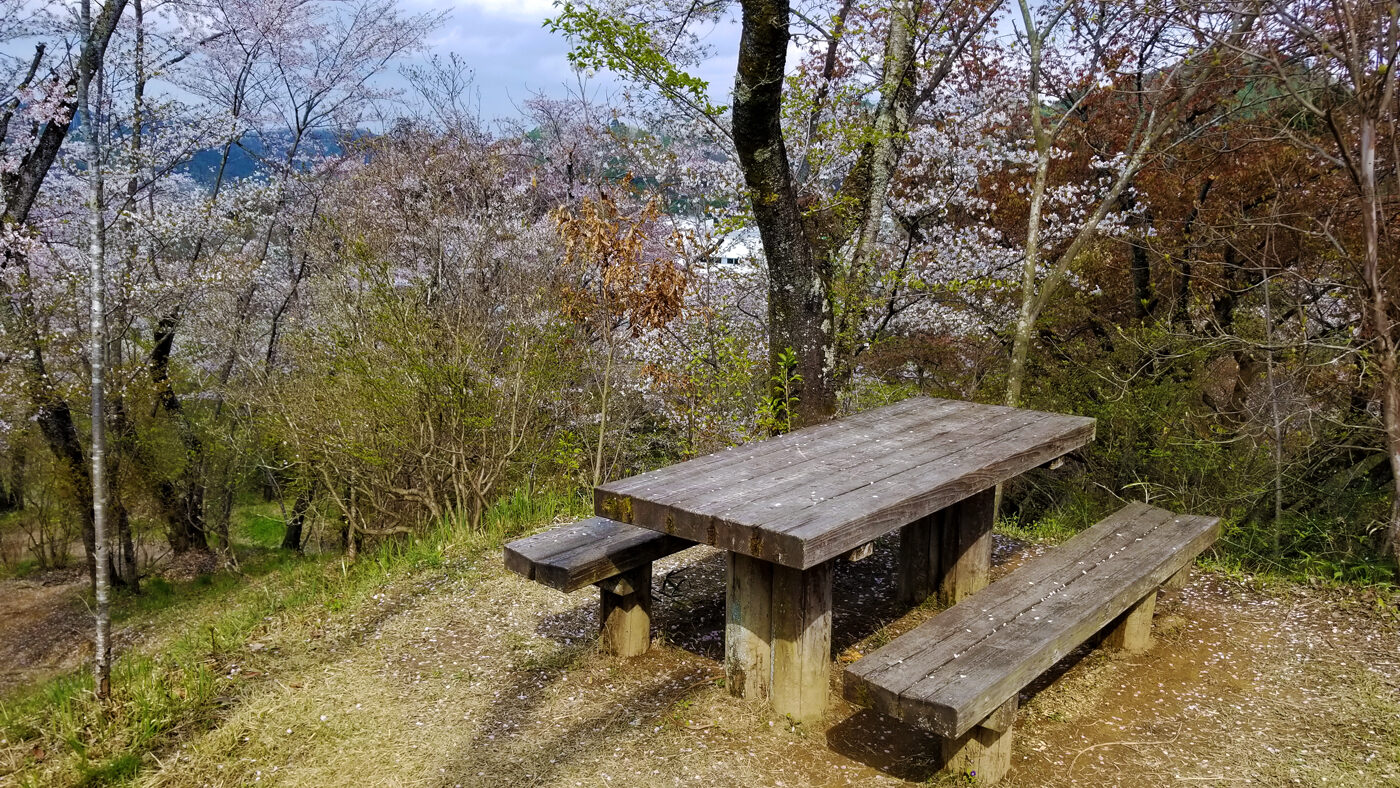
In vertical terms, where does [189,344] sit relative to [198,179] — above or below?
below

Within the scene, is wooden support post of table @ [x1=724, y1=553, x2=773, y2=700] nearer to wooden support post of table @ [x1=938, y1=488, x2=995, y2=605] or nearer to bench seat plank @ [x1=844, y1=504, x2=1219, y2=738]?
bench seat plank @ [x1=844, y1=504, x2=1219, y2=738]

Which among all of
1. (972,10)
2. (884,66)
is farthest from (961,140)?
(884,66)

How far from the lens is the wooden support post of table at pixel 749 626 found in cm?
267

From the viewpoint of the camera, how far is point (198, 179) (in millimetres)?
11930

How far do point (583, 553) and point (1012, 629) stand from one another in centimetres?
145

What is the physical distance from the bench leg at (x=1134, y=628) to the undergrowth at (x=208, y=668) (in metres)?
3.07

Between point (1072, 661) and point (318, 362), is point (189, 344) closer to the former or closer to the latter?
point (318, 362)

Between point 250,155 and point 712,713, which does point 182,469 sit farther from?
point 712,713

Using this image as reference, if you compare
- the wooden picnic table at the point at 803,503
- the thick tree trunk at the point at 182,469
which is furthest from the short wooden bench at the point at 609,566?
the thick tree trunk at the point at 182,469

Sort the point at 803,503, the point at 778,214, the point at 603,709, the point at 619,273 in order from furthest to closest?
the point at 619,273
the point at 778,214
the point at 603,709
the point at 803,503

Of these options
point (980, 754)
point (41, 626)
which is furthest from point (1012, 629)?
point (41, 626)

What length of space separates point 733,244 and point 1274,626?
6883mm

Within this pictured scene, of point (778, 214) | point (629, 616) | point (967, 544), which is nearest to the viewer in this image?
point (629, 616)

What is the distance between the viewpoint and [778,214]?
4465 mm
